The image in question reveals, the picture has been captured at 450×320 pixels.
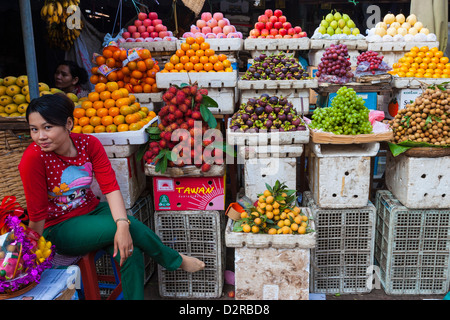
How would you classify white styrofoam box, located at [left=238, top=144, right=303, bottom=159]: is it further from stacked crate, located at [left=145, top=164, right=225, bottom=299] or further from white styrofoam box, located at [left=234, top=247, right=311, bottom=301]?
white styrofoam box, located at [left=234, top=247, right=311, bottom=301]

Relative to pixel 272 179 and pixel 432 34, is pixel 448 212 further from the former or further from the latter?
pixel 432 34

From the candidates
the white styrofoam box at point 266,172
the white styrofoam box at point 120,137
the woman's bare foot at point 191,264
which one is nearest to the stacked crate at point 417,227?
the white styrofoam box at point 266,172

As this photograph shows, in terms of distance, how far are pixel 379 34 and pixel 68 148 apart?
442cm

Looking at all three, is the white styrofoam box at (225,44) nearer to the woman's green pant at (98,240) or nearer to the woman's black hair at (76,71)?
the woman's black hair at (76,71)

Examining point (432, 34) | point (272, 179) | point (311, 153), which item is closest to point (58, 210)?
point (272, 179)

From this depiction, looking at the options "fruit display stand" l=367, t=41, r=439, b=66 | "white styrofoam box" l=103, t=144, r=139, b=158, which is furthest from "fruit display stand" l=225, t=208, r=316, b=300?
"fruit display stand" l=367, t=41, r=439, b=66

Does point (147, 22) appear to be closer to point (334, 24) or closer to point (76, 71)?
point (76, 71)

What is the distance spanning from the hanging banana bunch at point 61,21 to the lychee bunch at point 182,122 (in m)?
2.09

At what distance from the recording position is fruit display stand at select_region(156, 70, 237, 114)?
3.24 m

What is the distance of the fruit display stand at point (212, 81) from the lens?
10.6ft

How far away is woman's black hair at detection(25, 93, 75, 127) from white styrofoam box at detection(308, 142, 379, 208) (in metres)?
Answer: 1.68

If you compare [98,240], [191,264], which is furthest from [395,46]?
[98,240]

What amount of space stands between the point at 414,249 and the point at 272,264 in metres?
1.18

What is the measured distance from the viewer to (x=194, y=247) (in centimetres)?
283
